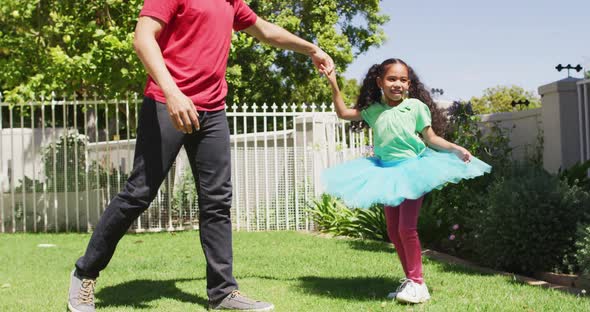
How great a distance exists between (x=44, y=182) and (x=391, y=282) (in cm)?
721

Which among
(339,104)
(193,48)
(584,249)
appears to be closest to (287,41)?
(339,104)

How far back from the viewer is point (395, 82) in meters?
4.14

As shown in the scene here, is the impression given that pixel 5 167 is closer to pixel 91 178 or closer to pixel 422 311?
pixel 91 178

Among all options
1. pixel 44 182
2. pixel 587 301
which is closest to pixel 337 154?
pixel 44 182

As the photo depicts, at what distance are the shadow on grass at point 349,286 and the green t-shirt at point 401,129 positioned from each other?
2.81 ft

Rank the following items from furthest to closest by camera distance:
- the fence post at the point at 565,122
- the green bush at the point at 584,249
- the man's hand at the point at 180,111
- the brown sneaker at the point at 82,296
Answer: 1. the fence post at the point at 565,122
2. the green bush at the point at 584,249
3. the brown sneaker at the point at 82,296
4. the man's hand at the point at 180,111

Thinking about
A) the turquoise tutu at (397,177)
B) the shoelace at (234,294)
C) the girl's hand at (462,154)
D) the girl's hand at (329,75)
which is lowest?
the shoelace at (234,294)

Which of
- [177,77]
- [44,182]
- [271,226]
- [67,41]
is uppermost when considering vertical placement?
[67,41]

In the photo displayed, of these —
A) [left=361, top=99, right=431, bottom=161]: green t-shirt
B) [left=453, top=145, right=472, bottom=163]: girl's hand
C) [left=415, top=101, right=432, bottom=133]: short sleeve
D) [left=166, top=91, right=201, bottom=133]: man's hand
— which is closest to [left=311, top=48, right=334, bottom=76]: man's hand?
[left=361, top=99, right=431, bottom=161]: green t-shirt

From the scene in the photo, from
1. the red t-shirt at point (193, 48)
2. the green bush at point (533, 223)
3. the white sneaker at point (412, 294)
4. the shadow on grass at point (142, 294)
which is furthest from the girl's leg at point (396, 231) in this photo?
the green bush at point (533, 223)

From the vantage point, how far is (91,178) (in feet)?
33.5

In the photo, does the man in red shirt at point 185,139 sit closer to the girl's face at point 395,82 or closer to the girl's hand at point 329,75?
the girl's hand at point 329,75

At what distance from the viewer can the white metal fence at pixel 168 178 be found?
9.89m

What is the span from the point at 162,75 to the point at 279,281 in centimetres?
200
